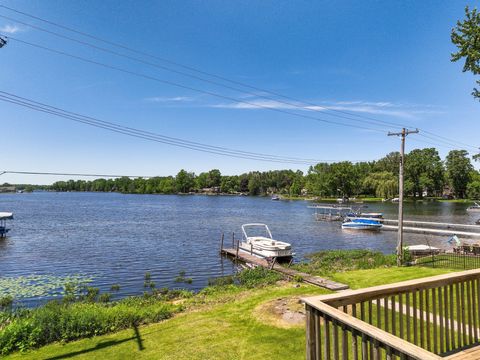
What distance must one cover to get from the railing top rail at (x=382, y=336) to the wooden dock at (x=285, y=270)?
1016 centimetres

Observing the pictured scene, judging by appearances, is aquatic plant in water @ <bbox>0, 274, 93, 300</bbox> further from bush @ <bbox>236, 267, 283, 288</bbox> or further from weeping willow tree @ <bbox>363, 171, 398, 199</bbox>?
weeping willow tree @ <bbox>363, 171, 398, 199</bbox>

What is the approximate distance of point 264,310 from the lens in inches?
401

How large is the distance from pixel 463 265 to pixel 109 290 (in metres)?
20.3

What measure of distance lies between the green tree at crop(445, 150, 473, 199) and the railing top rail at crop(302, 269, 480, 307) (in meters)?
136

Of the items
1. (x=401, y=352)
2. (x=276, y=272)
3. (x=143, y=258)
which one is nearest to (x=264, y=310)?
(x=401, y=352)

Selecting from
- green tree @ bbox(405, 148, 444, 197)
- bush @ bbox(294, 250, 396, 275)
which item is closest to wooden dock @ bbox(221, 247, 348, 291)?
bush @ bbox(294, 250, 396, 275)

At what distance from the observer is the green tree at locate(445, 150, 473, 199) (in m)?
119

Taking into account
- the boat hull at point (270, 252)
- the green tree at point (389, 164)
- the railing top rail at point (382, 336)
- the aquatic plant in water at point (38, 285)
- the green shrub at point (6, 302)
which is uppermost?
the green tree at point (389, 164)

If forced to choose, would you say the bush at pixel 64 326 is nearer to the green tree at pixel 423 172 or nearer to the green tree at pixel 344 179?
the green tree at pixel 423 172

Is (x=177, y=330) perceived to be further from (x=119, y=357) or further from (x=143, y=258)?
(x=143, y=258)

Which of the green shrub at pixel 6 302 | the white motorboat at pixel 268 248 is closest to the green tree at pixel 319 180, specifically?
the white motorboat at pixel 268 248

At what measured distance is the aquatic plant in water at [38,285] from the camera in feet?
60.8

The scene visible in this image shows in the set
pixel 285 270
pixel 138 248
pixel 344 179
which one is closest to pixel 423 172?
pixel 344 179

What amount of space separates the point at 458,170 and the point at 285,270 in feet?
414
